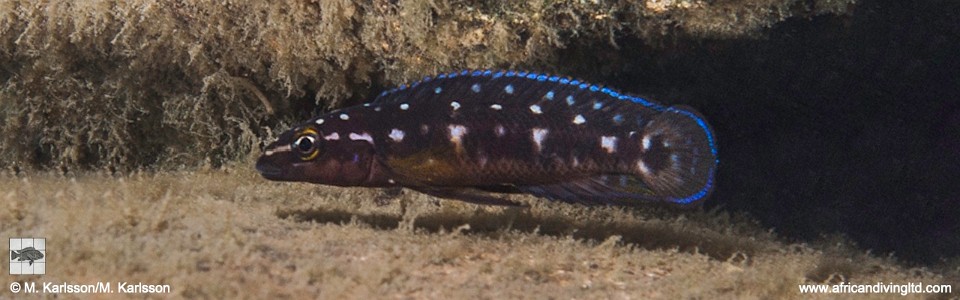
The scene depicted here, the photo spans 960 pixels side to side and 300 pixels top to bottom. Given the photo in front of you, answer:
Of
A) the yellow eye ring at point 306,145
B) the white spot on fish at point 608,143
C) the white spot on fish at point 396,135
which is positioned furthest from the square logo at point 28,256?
the white spot on fish at point 608,143

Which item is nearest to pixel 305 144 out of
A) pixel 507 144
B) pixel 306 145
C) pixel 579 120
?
pixel 306 145

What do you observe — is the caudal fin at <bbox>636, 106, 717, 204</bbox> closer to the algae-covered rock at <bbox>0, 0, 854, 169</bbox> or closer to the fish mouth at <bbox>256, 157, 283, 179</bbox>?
the algae-covered rock at <bbox>0, 0, 854, 169</bbox>

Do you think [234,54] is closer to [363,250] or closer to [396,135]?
[396,135]

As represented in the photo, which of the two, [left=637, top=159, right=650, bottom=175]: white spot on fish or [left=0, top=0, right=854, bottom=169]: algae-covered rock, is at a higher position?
[left=0, top=0, right=854, bottom=169]: algae-covered rock

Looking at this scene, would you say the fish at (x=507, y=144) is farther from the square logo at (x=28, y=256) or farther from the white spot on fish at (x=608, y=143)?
the square logo at (x=28, y=256)

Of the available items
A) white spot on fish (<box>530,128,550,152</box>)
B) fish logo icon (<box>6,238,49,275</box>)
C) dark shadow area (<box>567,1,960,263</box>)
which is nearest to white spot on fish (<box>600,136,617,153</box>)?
white spot on fish (<box>530,128,550,152</box>)

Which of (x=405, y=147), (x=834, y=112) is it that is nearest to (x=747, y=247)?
(x=405, y=147)

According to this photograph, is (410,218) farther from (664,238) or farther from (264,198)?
(664,238)

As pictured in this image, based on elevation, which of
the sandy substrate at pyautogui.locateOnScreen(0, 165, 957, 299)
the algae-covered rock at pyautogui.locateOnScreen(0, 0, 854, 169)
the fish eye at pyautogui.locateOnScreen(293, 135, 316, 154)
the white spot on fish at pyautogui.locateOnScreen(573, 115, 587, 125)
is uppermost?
the algae-covered rock at pyautogui.locateOnScreen(0, 0, 854, 169)
